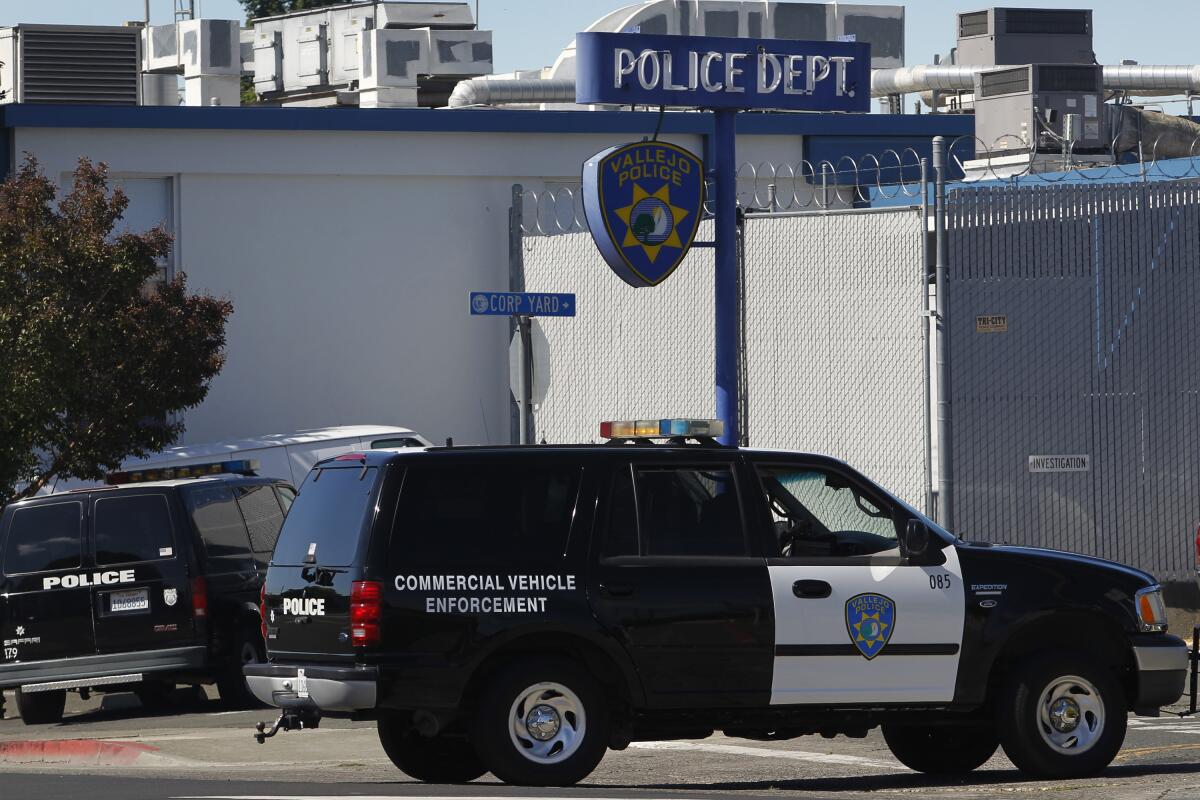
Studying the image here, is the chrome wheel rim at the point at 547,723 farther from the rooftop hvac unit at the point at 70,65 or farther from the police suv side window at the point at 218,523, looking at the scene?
the rooftop hvac unit at the point at 70,65

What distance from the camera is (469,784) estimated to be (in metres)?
10.4

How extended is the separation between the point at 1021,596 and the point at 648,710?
218 centimetres

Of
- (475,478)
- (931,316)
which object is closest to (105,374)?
(931,316)

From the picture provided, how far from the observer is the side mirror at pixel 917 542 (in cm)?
1013

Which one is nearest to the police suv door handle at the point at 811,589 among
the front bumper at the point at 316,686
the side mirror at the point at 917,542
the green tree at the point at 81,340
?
the side mirror at the point at 917,542

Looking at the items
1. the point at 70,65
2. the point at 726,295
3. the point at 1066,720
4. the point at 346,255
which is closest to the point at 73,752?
the point at 726,295

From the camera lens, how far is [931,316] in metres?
18.5

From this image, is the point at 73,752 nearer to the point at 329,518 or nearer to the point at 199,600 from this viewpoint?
the point at 199,600

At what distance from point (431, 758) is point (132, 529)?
5.28 m

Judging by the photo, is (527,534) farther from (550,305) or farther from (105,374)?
(105,374)

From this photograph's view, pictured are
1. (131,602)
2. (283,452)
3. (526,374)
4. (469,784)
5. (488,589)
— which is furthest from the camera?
(283,452)

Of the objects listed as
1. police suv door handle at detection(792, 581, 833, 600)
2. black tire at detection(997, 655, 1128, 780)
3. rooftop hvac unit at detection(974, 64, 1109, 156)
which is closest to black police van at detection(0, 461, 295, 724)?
police suv door handle at detection(792, 581, 833, 600)

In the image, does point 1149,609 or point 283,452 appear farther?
point 283,452

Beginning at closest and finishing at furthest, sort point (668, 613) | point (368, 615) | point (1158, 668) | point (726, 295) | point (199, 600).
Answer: point (368, 615), point (668, 613), point (1158, 668), point (199, 600), point (726, 295)
